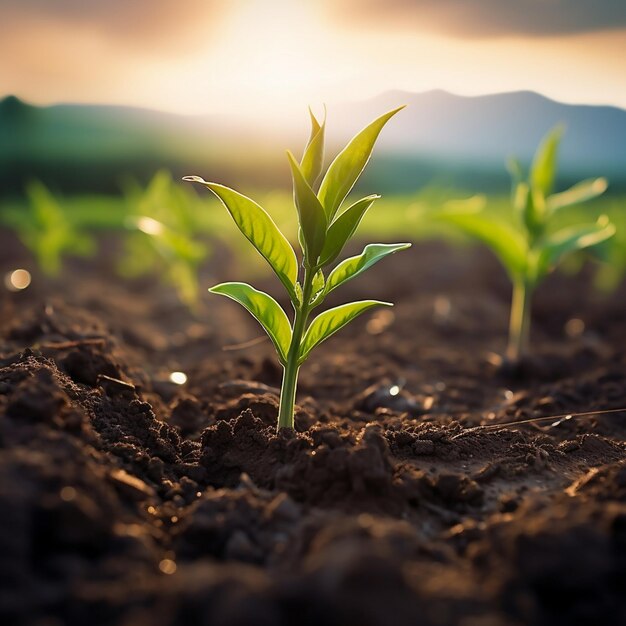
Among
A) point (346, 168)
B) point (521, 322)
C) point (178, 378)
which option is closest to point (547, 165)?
point (521, 322)

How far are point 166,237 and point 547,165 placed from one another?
2039 millimetres

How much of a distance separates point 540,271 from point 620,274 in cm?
253

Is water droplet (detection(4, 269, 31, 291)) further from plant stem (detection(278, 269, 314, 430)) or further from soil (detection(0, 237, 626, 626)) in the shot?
plant stem (detection(278, 269, 314, 430))

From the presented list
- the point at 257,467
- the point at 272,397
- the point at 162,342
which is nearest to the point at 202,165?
the point at 162,342

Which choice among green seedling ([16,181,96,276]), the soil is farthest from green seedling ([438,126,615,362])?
green seedling ([16,181,96,276])

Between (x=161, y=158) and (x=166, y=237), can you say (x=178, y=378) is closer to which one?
(x=166, y=237)

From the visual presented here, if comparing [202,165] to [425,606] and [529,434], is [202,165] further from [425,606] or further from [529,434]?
[425,606]

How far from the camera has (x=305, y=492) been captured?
5.03 ft

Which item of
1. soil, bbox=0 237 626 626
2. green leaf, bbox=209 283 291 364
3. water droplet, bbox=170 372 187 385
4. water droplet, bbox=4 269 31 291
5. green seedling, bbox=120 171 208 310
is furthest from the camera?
water droplet, bbox=4 269 31 291

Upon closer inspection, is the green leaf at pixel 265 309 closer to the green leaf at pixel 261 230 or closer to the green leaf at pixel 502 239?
the green leaf at pixel 261 230

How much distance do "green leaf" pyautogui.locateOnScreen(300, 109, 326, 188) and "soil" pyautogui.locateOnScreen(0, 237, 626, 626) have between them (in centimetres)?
70

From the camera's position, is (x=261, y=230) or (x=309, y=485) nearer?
(x=309, y=485)

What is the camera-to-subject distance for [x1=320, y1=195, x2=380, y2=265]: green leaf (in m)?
1.72

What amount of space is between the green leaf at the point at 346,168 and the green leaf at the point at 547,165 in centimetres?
169
